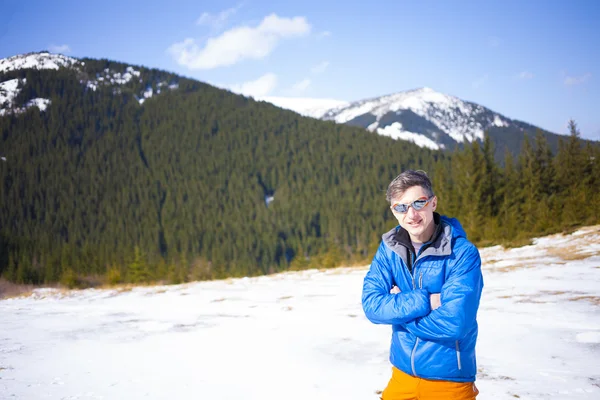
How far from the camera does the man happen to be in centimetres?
254

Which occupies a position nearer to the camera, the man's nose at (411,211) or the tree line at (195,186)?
the man's nose at (411,211)

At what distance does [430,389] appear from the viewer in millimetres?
2553

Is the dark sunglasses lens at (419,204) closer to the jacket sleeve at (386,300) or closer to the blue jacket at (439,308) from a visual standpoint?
the blue jacket at (439,308)

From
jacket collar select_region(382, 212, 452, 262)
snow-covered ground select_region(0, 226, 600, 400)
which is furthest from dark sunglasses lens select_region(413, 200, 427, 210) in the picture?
snow-covered ground select_region(0, 226, 600, 400)

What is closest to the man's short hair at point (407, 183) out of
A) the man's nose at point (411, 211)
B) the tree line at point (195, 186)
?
the man's nose at point (411, 211)

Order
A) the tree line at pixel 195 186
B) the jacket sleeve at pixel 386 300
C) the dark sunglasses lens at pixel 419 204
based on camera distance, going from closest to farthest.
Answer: the jacket sleeve at pixel 386 300, the dark sunglasses lens at pixel 419 204, the tree line at pixel 195 186

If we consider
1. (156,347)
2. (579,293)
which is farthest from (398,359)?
(579,293)

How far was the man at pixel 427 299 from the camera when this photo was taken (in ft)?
8.32

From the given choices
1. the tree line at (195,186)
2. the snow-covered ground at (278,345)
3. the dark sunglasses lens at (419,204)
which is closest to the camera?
the dark sunglasses lens at (419,204)

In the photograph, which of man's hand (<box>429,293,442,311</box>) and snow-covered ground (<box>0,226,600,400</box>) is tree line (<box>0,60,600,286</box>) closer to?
snow-covered ground (<box>0,226,600,400</box>)

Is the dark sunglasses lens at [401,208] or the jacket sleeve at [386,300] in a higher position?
the dark sunglasses lens at [401,208]

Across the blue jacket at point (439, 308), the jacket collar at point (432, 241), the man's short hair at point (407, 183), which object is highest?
the man's short hair at point (407, 183)

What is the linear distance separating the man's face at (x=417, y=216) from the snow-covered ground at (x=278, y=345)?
2738 millimetres

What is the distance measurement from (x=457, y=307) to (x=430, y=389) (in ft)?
1.77
